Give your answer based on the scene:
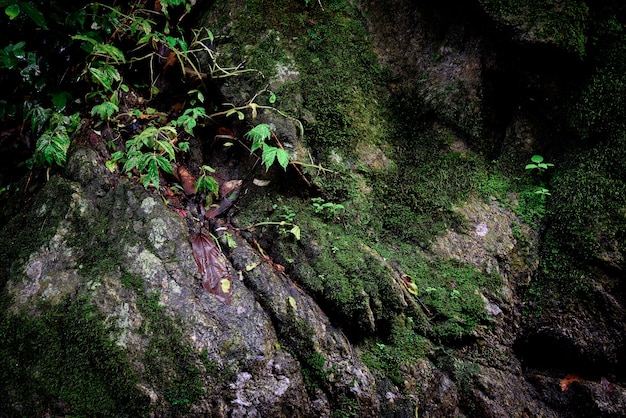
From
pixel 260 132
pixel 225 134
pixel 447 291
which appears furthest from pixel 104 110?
pixel 447 291

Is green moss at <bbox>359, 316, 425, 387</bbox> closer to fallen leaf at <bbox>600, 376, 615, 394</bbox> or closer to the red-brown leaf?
the red-brown leaf

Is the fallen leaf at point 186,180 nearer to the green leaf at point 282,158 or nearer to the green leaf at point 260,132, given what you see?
the green leaf at point 260,132

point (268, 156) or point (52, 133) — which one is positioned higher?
point (268, 156)

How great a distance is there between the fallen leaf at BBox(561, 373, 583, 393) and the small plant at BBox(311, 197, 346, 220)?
6.53 ft

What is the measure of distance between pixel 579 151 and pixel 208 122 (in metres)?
3.25

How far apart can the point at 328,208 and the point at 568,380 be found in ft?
6.96

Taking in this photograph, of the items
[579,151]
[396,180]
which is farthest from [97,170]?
[579,151]

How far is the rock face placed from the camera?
2.13 metres

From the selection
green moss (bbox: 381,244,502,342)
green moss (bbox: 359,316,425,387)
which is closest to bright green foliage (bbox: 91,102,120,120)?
green moss (bbox: 381,244,502,342)

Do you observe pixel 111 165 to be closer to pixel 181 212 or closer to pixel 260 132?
pixel 181 212

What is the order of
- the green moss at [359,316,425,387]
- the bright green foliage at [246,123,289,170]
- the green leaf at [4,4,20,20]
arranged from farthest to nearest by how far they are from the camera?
the bright green foliage at [246,123,289,170], the green moss at [359,316,425,387], the green leaf at [4,4,20,20]

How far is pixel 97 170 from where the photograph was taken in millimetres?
2660

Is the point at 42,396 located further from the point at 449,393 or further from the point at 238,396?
the point at 449,393

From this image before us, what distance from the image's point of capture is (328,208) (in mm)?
2986
